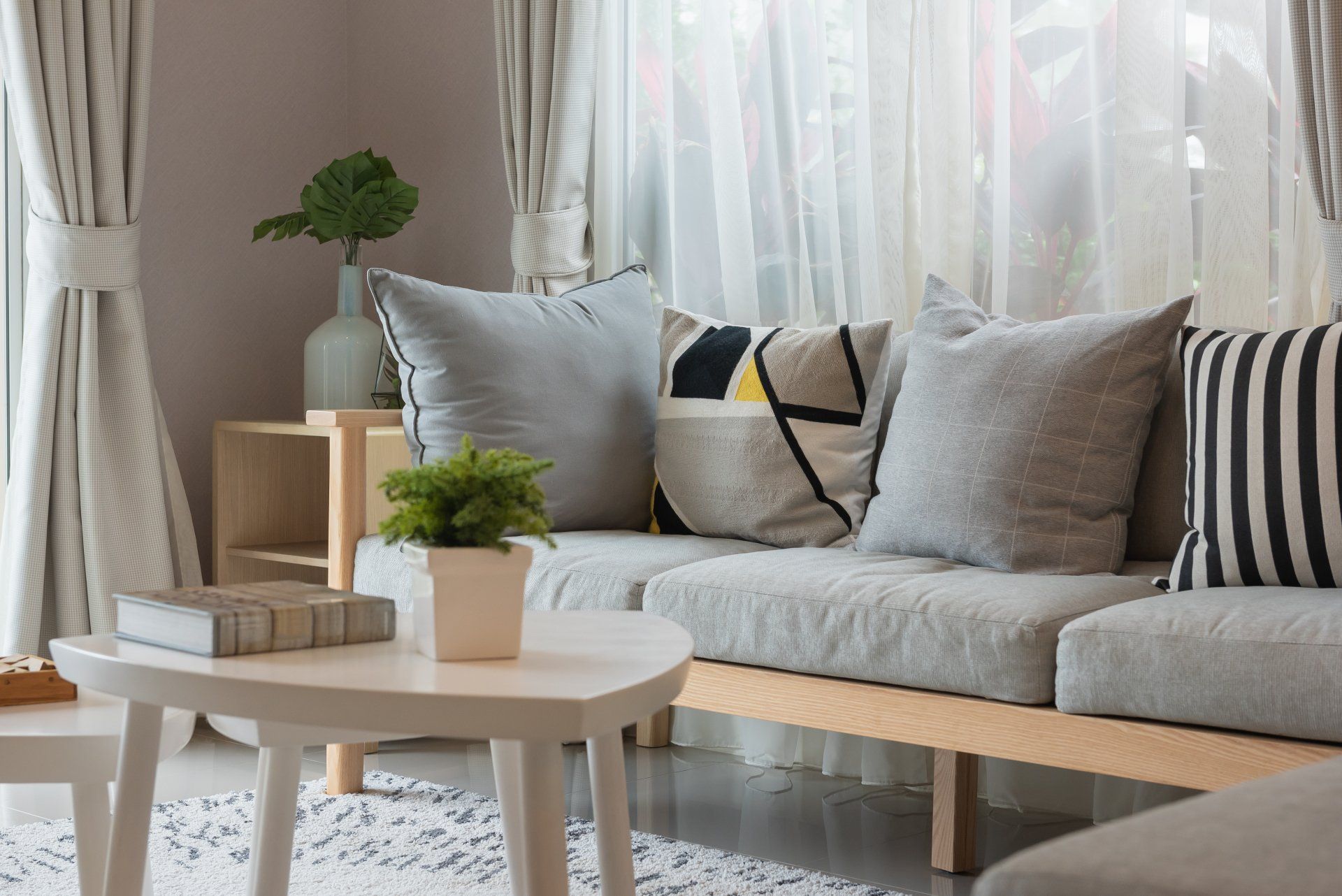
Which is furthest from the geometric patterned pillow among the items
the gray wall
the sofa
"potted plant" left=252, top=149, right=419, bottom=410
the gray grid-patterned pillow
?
the gray wall

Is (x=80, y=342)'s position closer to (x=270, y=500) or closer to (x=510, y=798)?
(x=270, y=500)

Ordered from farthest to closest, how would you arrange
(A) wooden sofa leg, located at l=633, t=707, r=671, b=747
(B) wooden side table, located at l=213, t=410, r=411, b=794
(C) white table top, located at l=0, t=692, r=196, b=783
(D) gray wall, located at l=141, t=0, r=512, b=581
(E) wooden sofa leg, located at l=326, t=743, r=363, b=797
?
1. (D) gray wall, located at l=141, t=0, r=512, b=581
2. (A) wooden sofa leg, located at l=633, t=707, r=671, b=747
3. (B) wooden side table, located at l=213, t=410, r=411, b=794
4. (E) wooden sofa leg, located at l=326, t=743, r=363, b=797
5. (C) white table top, located at l=0, t=692, r=196, b=783

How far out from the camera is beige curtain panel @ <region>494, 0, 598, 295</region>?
3170 millimetres

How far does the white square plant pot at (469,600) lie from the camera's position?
117 centimetres

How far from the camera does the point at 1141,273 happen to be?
8.07ft

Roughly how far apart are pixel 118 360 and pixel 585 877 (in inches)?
70.6

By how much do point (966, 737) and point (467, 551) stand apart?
87 cm

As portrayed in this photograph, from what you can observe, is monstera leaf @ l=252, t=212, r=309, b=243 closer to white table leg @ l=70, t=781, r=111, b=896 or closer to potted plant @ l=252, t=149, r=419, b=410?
potted plant @ l=252, t=149, r=419, b=410

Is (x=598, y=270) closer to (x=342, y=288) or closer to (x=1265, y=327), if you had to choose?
(x=342, y=288)

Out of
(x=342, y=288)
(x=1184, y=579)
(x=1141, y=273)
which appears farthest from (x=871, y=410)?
(x=342, y=288)

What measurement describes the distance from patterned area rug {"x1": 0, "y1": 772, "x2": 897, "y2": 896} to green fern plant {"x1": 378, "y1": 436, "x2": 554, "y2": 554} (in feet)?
3.06

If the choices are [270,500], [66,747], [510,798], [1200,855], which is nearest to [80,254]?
[270,500]

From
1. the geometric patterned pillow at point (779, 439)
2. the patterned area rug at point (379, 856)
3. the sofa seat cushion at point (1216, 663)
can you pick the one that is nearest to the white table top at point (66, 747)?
the patterned area rug at point (379, 856)

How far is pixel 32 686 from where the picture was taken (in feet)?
4.97
